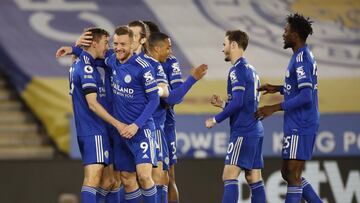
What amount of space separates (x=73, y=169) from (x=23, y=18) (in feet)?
11.6

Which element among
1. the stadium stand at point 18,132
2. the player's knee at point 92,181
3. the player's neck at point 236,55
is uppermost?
the player's neck at point 236,55

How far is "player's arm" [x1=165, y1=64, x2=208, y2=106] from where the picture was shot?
8.84m

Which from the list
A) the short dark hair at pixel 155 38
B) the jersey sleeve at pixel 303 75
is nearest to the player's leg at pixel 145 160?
the short dark hair at pixel 155 38

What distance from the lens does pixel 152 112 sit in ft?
28.2

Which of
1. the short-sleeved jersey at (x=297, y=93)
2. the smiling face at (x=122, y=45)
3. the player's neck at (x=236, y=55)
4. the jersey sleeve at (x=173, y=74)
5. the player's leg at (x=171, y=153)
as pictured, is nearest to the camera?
the smiling face at (x=122, y=45)

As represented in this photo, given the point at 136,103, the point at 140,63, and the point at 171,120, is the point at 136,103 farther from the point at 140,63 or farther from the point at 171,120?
the point at 171,120

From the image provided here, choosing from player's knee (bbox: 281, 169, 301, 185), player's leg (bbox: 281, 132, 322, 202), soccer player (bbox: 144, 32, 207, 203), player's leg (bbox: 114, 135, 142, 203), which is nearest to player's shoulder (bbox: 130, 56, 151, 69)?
soccer player (bbox: 144, 32, 207, 203)

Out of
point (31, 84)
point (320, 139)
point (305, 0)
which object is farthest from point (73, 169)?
point (305, 0)

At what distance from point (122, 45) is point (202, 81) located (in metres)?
5.46

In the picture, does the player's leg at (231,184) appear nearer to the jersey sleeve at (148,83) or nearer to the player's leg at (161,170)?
the player's leg at (161,170)

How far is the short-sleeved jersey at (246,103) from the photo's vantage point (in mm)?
9305

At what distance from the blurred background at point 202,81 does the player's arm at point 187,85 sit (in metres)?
2.65

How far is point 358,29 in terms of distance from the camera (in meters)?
14.9

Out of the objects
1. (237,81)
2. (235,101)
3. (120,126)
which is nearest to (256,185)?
(235,101)
